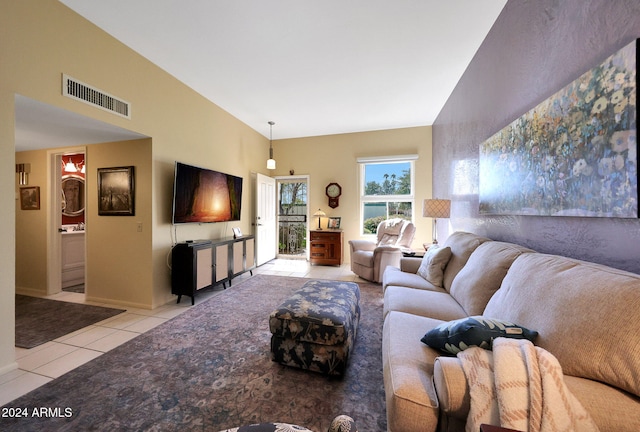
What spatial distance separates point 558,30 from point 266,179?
4510 millimetres

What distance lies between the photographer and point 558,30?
4.61ft

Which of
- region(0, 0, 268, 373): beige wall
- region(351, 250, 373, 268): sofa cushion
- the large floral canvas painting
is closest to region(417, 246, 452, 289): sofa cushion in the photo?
the large floral canvas painting

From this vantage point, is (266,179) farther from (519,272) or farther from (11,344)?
(519,272)

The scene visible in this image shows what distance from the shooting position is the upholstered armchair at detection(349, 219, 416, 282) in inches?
144

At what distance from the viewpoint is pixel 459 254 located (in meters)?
2.15

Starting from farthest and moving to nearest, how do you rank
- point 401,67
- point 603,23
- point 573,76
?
point 401,67, point 573,76, point 603,23

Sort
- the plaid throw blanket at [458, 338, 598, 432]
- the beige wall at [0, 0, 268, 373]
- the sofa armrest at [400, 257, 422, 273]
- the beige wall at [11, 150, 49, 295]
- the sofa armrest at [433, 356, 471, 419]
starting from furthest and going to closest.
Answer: the beige wall at [11, 150, 49, 295]
the sofa armrest at [400, 257, 422, 273]
the beige wall at [0, 0, 268, 373]
the sofa armrest at [433, 356, 471, 419]
the plaid throw blanket at [458, 338, 598, 432]

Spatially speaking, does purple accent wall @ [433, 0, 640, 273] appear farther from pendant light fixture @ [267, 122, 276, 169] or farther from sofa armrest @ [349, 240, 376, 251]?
pendant light fixture @ [267, 122, 276, 169]

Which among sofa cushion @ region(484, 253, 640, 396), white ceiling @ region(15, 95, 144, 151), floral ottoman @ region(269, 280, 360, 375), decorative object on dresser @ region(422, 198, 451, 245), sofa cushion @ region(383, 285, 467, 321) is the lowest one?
floral ottoman @ region(269, 280, 360, 375)

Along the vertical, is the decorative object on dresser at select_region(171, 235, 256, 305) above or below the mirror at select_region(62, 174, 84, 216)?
below

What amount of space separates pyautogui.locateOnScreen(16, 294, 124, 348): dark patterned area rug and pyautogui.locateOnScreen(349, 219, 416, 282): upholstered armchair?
3.24 metres

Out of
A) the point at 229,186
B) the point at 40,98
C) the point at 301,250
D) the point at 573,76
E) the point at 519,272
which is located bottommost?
the point at 301,250

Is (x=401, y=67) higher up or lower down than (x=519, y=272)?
higher up

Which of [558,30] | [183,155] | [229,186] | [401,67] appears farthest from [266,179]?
[558,30]
